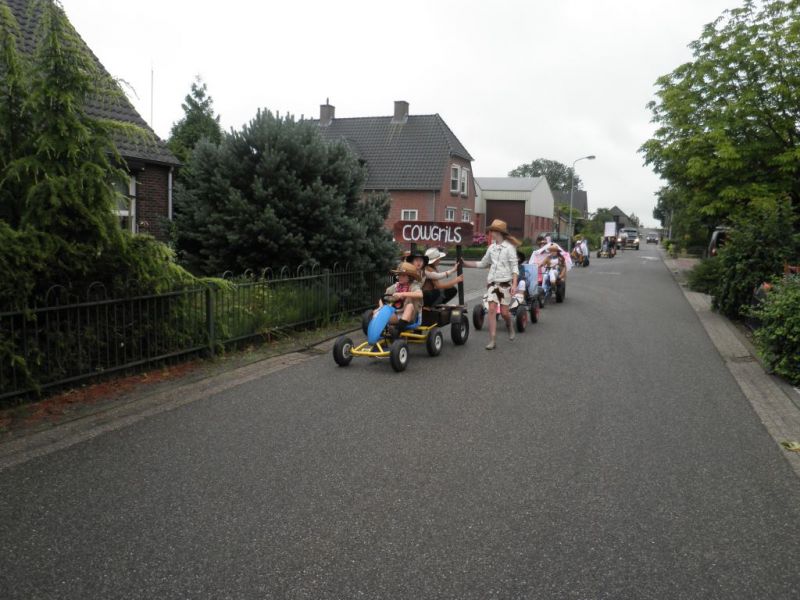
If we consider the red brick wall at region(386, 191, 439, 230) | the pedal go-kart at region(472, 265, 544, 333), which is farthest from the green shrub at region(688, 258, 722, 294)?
the red brick wall at region(386, 191, 439, 230)

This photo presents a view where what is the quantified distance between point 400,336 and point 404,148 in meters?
37.0

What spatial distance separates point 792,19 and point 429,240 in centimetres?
1527

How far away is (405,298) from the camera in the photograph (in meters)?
8.74

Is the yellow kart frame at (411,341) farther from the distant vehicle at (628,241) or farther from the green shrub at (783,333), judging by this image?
the distant vehicle at (628,241)

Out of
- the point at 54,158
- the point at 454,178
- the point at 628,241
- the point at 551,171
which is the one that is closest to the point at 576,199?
the point at 551,171

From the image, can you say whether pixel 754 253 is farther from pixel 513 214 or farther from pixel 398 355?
pixel 513 214

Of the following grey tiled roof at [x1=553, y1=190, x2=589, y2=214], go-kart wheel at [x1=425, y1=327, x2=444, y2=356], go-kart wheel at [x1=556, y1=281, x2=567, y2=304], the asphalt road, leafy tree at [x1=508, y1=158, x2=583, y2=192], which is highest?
leafy tree at [x1=508, y1=158, x2=583, y2=192]

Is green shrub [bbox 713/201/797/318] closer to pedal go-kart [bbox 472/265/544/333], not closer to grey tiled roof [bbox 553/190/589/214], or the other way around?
pedal go-kart [bbox 472/265/544/333]

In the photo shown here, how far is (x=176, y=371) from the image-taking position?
307 inches

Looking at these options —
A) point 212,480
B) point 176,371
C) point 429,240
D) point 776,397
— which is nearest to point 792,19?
point 429,240

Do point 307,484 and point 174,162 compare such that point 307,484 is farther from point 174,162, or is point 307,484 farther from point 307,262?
point 174,162

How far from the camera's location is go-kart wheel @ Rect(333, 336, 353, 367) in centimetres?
831

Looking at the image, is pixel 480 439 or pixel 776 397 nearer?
pixel 480 439

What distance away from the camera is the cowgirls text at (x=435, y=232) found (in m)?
10.7
